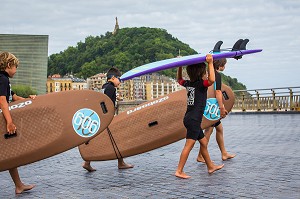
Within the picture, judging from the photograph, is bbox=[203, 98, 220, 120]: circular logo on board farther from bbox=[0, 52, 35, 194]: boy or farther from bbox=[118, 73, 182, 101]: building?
bbox=[118, 73, 182, 101]: building

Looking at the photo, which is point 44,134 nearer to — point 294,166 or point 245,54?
point 245,54

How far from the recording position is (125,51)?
104 metres

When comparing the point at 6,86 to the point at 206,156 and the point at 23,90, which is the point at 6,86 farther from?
the point at 23,90

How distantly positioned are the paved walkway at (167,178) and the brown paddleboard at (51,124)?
1.52 ft

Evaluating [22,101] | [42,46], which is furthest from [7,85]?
[42,46]

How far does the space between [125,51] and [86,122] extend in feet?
321

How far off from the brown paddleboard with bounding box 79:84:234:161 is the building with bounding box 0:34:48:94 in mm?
132611

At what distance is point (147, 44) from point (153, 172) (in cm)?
9566

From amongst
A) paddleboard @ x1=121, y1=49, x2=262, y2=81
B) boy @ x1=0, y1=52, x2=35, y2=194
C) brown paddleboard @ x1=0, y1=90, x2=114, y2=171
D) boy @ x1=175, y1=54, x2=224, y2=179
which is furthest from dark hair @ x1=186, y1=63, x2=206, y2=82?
boy @ x1=0, y1=52, x2=35, y2=194

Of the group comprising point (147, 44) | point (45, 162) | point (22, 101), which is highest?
point (147, 44)

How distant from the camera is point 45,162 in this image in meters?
9.34

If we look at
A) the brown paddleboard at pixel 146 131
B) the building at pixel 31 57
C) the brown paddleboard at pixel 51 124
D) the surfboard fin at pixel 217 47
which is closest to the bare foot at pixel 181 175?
the brown paddleboard at pixel 51 124

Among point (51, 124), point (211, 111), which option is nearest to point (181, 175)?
point (211, 111)

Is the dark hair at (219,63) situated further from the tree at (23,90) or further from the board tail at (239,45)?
the tree at (23,90)
